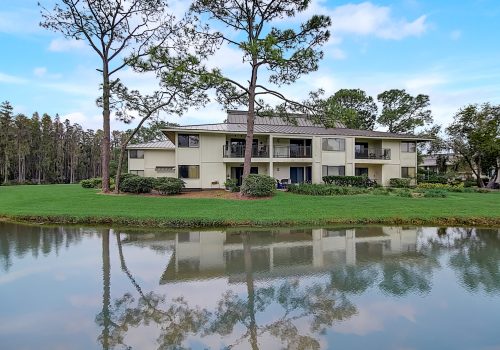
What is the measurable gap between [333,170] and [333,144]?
2.35m

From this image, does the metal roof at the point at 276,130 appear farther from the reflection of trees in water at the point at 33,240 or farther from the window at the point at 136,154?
the reflection of trees in water at the point at 33,240

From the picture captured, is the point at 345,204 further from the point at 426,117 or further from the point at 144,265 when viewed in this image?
the point at 426,117

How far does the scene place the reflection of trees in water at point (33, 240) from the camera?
30.9 feet

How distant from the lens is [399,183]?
29641 mm

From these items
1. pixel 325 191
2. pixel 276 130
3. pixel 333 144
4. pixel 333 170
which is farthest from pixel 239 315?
pixel 333 144

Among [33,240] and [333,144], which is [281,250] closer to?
[33,240]

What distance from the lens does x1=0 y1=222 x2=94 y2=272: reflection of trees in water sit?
9406 millimetres

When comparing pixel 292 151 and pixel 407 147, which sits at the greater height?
pixel 407 147

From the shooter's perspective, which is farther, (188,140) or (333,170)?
(333,170)

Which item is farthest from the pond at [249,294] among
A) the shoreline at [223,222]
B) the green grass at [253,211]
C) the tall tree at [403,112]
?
the tall tree at [403,112]

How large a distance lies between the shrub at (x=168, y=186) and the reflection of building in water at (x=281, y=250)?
1077 cm

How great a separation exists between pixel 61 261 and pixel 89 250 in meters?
1.29

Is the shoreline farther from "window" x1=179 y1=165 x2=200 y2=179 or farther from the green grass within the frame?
"window" x1=179 y1=165 x2=200 y2=179

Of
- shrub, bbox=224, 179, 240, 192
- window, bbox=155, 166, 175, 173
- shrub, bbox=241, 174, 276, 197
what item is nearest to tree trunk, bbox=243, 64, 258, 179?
shrub, bbox=241, 174, 276, 197
